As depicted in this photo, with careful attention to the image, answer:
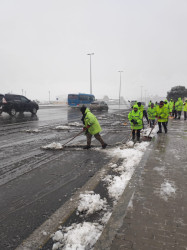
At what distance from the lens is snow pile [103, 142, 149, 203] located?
3.51m

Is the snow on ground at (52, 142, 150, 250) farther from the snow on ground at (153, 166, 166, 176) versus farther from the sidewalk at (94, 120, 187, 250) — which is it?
the snow on ground at (153, 166, 166, 176)

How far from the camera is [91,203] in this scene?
3.04 meters

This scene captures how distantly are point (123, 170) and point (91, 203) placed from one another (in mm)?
1623

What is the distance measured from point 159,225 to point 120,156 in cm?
319

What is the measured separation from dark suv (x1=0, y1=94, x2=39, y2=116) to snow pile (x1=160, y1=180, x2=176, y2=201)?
53.5 ft

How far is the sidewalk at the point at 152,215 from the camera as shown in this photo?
7.09 ft

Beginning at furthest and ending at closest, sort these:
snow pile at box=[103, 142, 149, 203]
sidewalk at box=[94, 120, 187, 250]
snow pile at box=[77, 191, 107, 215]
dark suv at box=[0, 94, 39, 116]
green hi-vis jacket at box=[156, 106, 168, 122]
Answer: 1. dark suv at box=[0, 94, 39, 116]
2. green hi-vis jacket at box=[156, 106, 168, 122]
3. snow pile at box=[103, 142, 149, 203]
4. snow pile at box=[77, 191, 107, 215]
5. sidewalk at box=[94, 120, 187, 250]

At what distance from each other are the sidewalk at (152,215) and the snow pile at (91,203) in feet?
0.99

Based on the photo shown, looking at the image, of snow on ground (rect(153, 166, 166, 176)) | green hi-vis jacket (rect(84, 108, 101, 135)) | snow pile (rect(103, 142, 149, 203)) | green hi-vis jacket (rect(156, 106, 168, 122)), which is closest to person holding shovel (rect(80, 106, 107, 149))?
green hi-vis jacket (rect(84, 108, 101, 135))

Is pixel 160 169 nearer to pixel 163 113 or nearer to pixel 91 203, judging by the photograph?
pixel 91 203

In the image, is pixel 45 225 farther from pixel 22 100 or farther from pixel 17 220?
pixel 22 100

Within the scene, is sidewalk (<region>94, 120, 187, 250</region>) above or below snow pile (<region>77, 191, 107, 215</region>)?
above

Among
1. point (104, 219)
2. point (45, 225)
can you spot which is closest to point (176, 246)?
point (104, 219)

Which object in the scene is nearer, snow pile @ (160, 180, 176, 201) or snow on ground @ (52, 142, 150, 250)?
snow on ground @ (52, 142, 150, 250)
